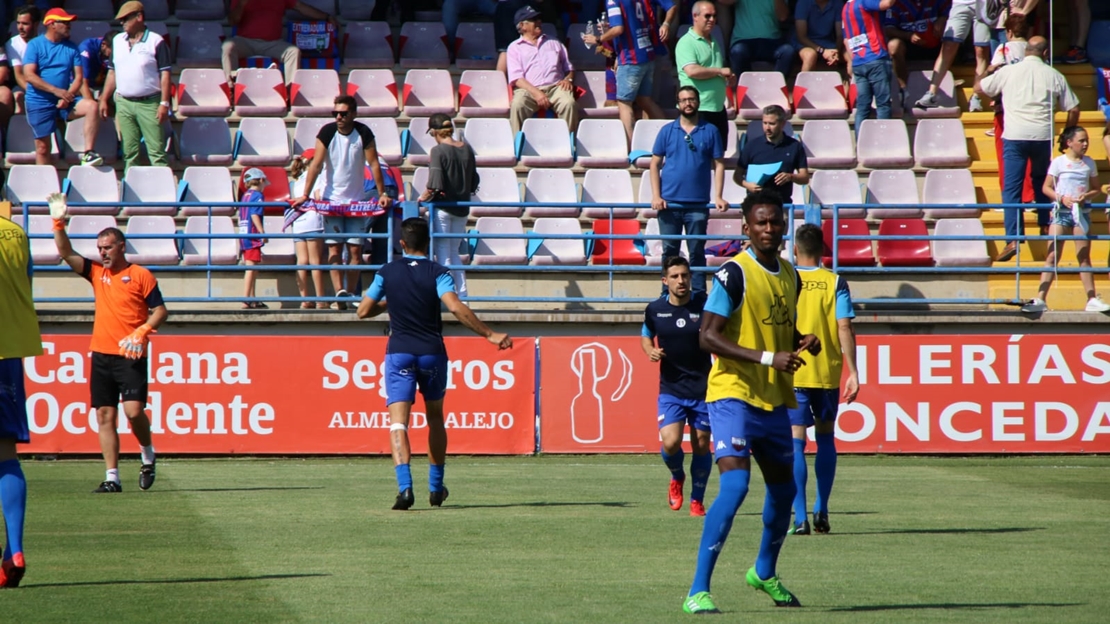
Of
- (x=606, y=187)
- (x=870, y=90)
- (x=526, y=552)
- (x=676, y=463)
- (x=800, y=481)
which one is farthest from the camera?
(x=870, y=90)

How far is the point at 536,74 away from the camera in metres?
20.3

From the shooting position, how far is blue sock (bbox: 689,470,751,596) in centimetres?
693

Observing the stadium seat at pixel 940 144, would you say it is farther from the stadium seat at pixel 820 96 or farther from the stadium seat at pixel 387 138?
the stadium seat at pixel 387 138

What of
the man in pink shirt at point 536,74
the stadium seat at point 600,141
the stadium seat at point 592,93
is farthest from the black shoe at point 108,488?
the stadium seat at point 592,93

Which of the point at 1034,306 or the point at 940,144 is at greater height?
the point at 940,144

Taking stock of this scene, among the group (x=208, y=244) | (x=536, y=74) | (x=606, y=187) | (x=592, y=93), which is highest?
(x=536, y=74)

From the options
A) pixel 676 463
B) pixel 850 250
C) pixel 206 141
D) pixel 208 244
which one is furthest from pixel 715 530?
pixel 206 141

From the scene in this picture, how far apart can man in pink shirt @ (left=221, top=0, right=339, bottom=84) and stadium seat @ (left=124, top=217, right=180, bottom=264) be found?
3.27 metres

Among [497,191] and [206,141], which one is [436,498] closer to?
[497,191]

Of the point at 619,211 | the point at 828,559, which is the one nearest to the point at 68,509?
the point at 828,559

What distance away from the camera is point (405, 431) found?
11.5 m

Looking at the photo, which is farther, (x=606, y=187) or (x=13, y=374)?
(x=606, y=187)

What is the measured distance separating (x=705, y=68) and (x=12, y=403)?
12893mm

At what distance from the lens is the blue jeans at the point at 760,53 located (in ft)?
70.7
